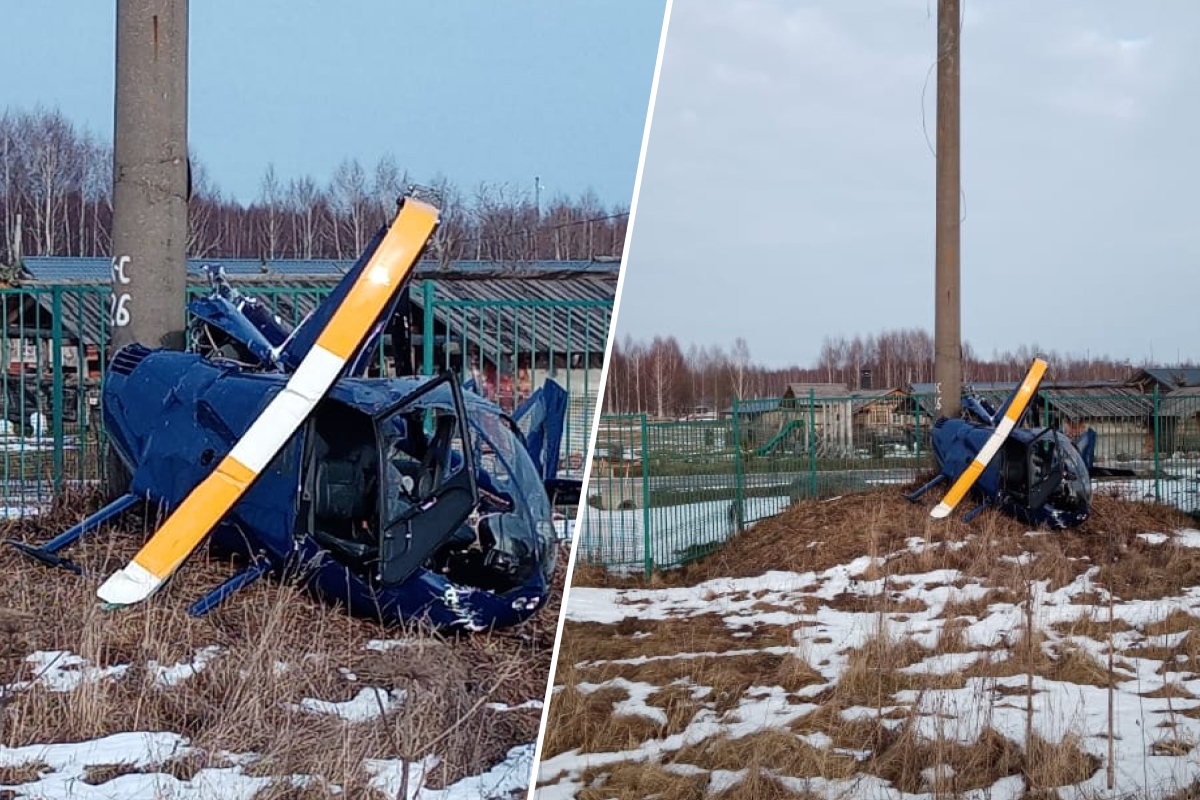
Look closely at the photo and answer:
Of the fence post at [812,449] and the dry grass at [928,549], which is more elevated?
the fence post at [812,449]

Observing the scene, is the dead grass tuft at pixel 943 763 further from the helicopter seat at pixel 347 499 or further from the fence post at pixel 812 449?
the fence post at pixel 812 449

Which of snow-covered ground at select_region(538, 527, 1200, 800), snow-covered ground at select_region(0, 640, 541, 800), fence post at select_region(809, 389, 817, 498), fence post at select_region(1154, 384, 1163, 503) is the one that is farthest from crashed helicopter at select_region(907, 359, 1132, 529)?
snow-covered ground at select_region(0, 640, 541, 800)

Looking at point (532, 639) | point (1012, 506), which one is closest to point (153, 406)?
point (532, 639)

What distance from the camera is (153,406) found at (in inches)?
247

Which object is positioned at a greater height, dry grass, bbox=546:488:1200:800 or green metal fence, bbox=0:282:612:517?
green metal fence, bbox=0:282:612:517

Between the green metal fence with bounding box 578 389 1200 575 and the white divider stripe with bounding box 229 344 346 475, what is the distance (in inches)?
261

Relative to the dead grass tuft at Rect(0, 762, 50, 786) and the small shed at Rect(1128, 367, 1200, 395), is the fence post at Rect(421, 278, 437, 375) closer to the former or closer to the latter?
the dead grass tuft at Rect(0, 762, 50, 786)

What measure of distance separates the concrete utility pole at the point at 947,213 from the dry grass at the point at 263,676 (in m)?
9.62

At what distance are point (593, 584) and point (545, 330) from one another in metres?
2.75

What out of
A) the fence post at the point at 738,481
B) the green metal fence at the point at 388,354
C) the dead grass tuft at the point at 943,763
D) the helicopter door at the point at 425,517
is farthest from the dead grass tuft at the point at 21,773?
the fence post at the point at 738,481

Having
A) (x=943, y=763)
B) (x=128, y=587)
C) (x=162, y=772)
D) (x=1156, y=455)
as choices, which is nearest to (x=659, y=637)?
(x=943, y=763)

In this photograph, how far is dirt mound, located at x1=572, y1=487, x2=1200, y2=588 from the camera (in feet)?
40.5

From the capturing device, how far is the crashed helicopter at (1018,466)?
12.0m

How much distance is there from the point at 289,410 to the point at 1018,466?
10022 mm
